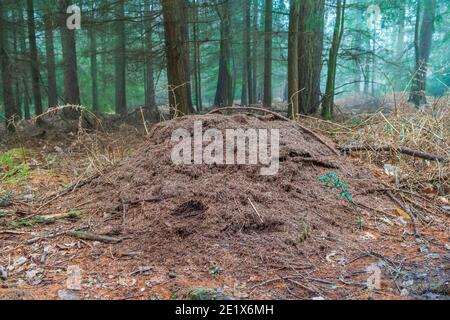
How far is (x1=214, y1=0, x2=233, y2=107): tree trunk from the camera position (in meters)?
10.6

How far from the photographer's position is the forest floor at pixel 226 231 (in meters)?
2.34

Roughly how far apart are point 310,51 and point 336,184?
15.6ft

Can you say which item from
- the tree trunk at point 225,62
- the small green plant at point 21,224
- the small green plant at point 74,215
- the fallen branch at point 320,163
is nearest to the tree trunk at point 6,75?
the tree trunk at point 225,62

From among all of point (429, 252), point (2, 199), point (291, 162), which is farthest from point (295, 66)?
point (2, 199)

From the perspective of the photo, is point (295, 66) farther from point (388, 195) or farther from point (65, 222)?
point (65, 222)

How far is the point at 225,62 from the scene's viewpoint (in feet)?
42.1

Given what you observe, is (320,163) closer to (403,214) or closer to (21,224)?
(403,214)

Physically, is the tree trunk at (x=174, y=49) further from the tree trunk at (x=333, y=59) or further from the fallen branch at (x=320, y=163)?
the tree trunk at (x=333, y=59)

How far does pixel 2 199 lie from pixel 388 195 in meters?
4.16

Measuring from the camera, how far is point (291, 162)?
12.5 ft

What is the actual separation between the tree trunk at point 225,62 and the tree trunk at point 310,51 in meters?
2.88

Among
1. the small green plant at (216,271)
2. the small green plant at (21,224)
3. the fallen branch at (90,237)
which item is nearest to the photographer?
the small green plant at (216,271)

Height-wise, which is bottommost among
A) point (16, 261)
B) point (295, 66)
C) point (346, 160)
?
point (16, 261)

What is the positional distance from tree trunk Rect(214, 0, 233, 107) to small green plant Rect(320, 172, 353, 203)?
7.19 m
